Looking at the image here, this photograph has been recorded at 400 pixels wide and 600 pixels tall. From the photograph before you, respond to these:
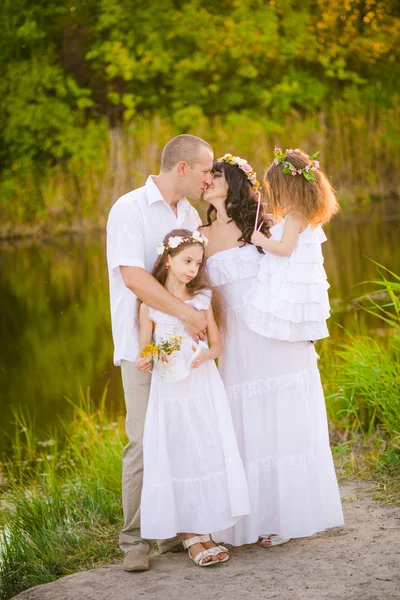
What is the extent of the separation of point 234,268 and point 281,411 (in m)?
0.64

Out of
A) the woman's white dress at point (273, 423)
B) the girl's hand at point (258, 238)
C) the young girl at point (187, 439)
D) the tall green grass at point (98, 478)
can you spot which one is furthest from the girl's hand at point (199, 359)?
the tall green grass at point (98, 478)

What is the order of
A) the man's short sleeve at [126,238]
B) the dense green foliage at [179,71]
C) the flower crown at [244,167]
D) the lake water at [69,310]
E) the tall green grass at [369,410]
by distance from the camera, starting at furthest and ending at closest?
the dense green foliage at [179,71] < the lake water at [69,310] < the tall green grass at [369,410] < the flower crown at [244,167] < the man's short sleeve at [126,238]

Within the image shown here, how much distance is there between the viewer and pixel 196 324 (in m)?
3.95

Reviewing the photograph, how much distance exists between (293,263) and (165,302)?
0.58m

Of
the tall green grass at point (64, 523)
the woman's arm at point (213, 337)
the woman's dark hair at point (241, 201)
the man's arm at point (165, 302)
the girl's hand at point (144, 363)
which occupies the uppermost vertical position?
the woman's dark hair at point (241, 201)

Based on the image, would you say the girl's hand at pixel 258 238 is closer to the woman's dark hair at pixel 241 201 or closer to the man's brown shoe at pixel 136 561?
the woman's dark hair at pixel 241 201

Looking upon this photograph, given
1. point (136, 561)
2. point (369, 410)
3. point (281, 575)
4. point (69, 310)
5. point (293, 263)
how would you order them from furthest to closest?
1. point (69, 310)
2. point (369, 410)
3. point (293, 263)
4. point (136, 561)
5. point (281, 575)

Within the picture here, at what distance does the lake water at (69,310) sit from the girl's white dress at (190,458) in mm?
3651

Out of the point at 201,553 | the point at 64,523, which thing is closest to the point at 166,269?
the point at 201,553

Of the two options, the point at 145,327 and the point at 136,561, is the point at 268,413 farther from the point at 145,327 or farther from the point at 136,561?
the point at 136,561

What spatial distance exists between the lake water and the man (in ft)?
11.4

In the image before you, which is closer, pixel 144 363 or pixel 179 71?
pixel 144 363

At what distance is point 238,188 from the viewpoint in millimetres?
4250

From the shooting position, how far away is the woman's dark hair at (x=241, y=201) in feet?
13.9
